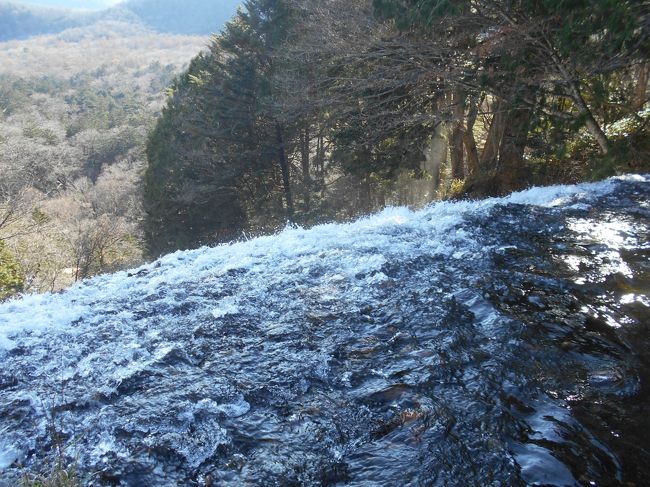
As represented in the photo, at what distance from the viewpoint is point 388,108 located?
12.7m

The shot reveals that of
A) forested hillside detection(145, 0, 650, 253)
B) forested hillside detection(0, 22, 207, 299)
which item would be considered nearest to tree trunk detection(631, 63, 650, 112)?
forested hillside detection(145, 0, 650, 253)

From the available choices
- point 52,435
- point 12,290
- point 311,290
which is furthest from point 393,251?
point 12,290

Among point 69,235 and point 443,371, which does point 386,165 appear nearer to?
point 443,371

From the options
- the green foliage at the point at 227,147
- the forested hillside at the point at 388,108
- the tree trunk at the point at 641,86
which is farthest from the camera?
the green foliage at the point at 227,147

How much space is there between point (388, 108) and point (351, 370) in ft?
34.5

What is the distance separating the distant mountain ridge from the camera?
13525cm

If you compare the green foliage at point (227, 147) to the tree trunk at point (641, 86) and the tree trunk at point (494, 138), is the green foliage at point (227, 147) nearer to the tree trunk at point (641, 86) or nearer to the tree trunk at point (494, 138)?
the tree trunk at point (494, 138)

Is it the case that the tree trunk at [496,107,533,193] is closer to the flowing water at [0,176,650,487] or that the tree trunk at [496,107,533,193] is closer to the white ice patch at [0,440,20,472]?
the flowing water at [0,176,650,487]

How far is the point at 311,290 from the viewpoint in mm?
4801

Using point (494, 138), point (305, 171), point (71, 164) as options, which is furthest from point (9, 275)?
point (71, 164)

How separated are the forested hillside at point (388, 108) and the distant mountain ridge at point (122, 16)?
124 meters

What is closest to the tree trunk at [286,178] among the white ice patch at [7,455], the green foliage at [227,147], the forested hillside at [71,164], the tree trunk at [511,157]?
the green foliage at [227,147]

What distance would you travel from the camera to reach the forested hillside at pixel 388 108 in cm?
907

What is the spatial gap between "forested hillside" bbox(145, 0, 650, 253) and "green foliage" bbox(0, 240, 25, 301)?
19.3 feet
